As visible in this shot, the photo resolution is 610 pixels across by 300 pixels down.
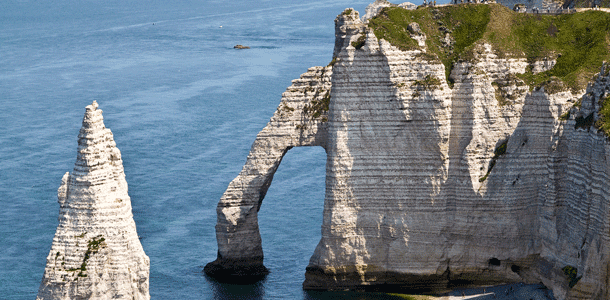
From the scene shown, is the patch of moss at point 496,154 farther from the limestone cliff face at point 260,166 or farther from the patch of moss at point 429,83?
the limestone cliff face at point 260,166

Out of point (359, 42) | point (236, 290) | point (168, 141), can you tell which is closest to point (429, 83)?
point (359, 42)

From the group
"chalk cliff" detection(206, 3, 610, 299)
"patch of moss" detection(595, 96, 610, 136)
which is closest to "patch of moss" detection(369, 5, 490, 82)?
"chalk cliff" detection(206, 3, 610, 299)

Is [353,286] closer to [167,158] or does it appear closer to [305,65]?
[167,158]

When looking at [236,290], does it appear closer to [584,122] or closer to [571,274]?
[571,274]

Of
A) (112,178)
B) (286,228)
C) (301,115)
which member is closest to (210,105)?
(286,228)

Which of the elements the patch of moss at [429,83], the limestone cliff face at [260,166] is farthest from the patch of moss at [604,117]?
the limestone cliff face at [260,166]
